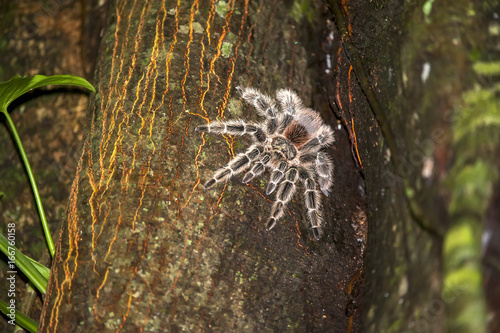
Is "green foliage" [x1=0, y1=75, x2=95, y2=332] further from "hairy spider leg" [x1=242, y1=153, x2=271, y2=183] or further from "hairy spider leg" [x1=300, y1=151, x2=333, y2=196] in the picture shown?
"hairy spider leg" [x1=300, y1=151, x2=333, y2=196]

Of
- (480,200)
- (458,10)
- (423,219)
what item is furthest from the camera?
(458,10)

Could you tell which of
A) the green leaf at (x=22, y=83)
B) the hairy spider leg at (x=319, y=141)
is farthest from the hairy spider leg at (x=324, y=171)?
the green leaf at (x=22, y=83)

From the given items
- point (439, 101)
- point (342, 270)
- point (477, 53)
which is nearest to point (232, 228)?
point (342, 270)

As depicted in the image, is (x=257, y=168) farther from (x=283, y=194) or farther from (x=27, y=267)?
(x=27, y=267)

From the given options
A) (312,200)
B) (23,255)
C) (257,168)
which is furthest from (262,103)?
(23,255)

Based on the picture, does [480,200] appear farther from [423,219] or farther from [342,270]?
[342,270]

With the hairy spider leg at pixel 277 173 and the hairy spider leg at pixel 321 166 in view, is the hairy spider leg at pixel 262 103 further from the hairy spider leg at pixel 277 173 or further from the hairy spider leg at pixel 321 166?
the hairy spider leg at pixel 321 166

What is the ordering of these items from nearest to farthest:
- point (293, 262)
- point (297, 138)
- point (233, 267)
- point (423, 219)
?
point (423, 219) → point (233, 267) → point (293, 262) → point (297, 138)
